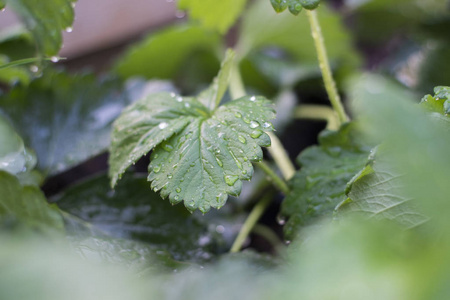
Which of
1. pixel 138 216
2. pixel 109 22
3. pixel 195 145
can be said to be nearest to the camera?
pixel 195 145

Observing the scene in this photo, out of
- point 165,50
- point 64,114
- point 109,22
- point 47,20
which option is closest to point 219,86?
point 47,20

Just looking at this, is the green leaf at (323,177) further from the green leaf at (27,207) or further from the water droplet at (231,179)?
the green leaf at (27,207)

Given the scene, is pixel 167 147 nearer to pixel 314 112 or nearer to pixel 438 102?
pixel 438 102

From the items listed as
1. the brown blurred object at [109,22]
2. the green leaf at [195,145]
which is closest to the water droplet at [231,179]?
the green leaf at [195,145]

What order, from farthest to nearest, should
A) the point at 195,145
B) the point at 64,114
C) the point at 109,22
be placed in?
the point at 109,22, the point at 64,114, the point at 195,145

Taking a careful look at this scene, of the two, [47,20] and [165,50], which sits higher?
[47,20]

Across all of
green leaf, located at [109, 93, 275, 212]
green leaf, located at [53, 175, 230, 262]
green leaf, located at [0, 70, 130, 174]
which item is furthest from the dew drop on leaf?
green leaf, located at [0, 70, 130, 174]

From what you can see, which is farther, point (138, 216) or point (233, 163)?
point (138, 216)
